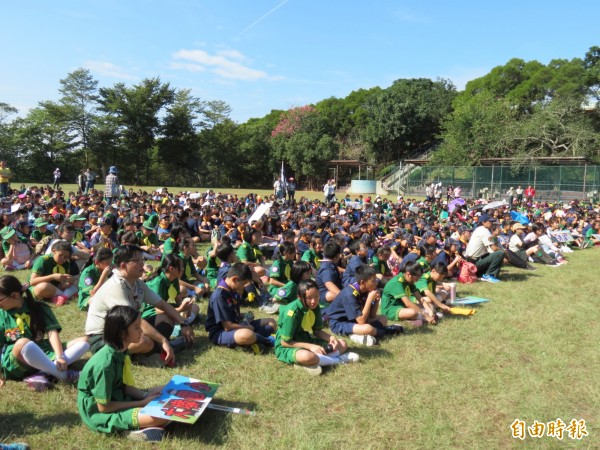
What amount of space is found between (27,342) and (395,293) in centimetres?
408

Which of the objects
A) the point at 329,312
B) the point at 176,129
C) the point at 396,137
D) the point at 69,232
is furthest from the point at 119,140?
the point at 329,312

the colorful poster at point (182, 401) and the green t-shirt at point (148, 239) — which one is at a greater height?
the green t-shirt at point (148, 239)

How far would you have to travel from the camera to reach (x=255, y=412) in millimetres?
3494

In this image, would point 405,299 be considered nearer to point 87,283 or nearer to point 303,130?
point 87,283

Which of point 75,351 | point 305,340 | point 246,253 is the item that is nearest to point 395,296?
point 305,340

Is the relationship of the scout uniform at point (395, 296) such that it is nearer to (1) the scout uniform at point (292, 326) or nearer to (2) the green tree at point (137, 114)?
(1) the scout uniform at point (292, 326)

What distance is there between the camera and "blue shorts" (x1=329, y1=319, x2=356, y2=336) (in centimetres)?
509

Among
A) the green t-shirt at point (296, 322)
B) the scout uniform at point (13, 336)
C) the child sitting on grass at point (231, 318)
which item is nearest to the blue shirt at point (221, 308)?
the child sitting on grass at point (231, 318)

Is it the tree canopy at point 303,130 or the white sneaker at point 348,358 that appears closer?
the white sneaker at point 348,358

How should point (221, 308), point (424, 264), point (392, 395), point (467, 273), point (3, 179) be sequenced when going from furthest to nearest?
point (3, 179)
point (467, 273)
point (424, 264)
point (221, 308)
point (392, 395)

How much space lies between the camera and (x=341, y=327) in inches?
204

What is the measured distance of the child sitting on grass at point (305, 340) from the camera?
13.8 feet

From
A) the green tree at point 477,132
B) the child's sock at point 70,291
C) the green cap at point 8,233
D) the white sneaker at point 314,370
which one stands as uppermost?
the green tree at point 477,132

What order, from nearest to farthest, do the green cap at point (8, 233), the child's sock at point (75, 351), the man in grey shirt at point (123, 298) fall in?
1. the child's sock at point (75, 351)
2. the man in grey shirt at point (123, 298)
3. the green cap at point (8, 233)
